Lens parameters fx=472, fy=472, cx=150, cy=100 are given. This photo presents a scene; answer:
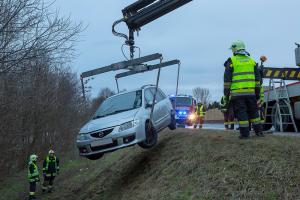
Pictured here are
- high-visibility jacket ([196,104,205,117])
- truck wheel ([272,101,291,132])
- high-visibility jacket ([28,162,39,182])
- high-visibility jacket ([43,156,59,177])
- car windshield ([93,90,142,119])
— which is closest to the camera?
car windshield ([93,90,142,119])

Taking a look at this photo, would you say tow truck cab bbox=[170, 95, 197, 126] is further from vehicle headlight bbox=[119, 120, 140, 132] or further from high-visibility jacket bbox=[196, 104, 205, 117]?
vehicle headlight bbox=[119, 120, 140, 132]

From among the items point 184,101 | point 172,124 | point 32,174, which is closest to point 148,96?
point 172,124

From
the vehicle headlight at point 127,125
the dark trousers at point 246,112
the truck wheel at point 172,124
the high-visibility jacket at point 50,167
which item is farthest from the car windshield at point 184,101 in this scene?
the dark trousers at point 246,112

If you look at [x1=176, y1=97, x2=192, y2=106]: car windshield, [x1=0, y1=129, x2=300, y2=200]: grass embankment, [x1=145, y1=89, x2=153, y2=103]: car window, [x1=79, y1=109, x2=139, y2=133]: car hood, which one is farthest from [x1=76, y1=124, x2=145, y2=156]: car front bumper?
[x1=176, y1=97, x2=192, y2=106]: car windshield

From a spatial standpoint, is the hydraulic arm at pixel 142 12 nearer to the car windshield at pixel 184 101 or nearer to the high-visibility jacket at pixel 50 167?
the high-visibility jacket at pixel 50 167

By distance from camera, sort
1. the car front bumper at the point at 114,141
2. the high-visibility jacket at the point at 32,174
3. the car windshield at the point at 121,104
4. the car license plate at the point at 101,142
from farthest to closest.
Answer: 1. the high-visibility jacket at the point at 32,174
2. the car windshield at the point at 121,104
3. the car license plate at the point at 101,142
4. the car front bumper at the point at 114,141

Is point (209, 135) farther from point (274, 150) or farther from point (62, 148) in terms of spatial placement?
point (62, 148)

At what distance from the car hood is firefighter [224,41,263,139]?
263 centimetres

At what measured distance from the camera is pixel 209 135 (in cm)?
1195

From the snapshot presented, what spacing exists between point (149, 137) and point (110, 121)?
3.61ft

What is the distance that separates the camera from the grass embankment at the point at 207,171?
24.1 feet

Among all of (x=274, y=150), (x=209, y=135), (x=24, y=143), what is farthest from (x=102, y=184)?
(x=24, y=143)

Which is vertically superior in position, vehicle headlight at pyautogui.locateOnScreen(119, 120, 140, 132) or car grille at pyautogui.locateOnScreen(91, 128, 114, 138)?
vehicle headlight at pyautogui.locateOnScreen(119, 120, 140, 132)

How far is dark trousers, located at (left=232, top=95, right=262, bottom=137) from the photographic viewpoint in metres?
9.87
